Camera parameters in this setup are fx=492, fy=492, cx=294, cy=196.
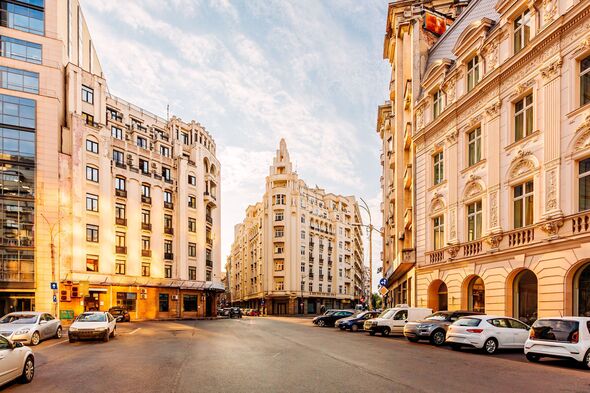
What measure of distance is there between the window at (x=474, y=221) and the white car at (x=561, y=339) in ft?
37.4

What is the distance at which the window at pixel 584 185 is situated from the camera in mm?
18234

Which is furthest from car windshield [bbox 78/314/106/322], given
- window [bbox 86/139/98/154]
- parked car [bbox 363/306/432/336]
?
window [bbox 86/139/98/154]

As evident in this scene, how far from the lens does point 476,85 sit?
25.5 meters

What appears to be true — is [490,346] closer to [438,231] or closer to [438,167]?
[438,231]

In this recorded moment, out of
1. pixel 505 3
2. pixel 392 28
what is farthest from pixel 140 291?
pixel 505 3

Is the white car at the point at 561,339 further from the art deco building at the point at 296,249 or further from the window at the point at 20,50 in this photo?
the art deco building at the point at 296,249

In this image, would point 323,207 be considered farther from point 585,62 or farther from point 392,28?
point 585,62

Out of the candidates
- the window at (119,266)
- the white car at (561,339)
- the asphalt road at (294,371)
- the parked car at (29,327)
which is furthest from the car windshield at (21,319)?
the window at (119,266)

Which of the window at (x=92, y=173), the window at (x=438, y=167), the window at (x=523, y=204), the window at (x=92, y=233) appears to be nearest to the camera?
the window at (x=523, y=204)

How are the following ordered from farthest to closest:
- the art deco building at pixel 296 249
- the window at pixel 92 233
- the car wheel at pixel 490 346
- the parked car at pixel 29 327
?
the art deco building at pixel 296 249 → the window at pixel 92 233 → the parked car at pixel 29 327 → the car wheel at pixel 490 346

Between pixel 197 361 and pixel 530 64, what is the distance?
1846 cm

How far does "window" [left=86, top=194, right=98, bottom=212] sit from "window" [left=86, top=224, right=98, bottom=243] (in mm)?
1780

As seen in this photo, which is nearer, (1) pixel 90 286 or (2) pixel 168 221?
(1) pixel 90 286

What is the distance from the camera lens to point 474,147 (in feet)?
87.4
